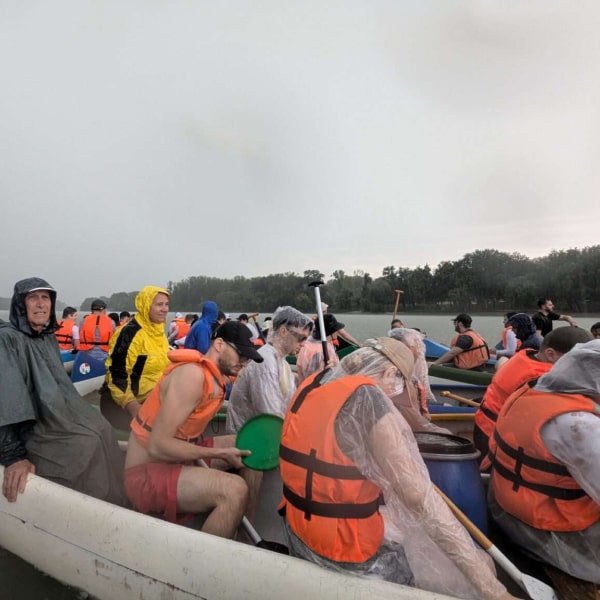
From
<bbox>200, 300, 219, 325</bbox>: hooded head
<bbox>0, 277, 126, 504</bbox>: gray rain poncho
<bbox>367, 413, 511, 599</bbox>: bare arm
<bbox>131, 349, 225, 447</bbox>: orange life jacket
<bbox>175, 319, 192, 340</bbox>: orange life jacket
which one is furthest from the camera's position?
<bbox>175, 319, 192, 340</bbox>: orange life jacket

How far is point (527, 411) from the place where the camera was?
6.60 ft

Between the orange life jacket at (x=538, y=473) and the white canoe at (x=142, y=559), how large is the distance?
84 centimetres

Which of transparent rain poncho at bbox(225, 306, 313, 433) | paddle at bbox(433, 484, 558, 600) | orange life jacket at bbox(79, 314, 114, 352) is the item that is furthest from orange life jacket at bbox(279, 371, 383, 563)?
orange life jacket at bbox(79, 314, 114, 352)

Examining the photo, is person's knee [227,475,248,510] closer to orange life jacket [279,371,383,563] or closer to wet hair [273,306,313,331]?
orange life jacket [279,371,383,563]

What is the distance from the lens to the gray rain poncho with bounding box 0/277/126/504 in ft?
7.75

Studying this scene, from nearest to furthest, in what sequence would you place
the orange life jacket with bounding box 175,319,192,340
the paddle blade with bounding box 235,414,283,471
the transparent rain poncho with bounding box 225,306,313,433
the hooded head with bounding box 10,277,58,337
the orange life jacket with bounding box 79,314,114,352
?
the hooded head with bounding box 10,277,58,337 → the paddle blade with bounding box 235,414,283,471 → the transparent rain poncho with bounding box 225,306,313,433 → the orange life jacket with bounding box 79,314,114,352 → the orange life jacket with bounding box 175,319,192,340

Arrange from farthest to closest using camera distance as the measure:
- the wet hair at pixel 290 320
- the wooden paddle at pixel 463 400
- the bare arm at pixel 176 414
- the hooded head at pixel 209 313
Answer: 1. the hooded head at pixel 209 313
2. the wooden paddle at pixel 463 400
3. the wet hair at pixel 290 320
4. the bare arm at pixel 176 414

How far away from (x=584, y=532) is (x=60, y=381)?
3015 mm

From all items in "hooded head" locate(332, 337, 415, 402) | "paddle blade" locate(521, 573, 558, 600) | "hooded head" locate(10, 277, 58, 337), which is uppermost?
"hooded head" locate(10, 277, 58, 337)

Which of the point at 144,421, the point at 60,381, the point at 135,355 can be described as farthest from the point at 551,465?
the point at 135,355

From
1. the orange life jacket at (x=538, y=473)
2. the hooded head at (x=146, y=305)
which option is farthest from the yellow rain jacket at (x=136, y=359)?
the orange life jacket at (x=538, y=473)

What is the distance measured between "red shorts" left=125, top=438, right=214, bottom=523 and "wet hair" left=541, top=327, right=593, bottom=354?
250 cm

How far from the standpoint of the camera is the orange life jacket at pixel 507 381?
2867 millimetres

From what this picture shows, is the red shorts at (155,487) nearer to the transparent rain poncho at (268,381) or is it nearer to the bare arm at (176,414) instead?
the bare arm at (176,414)
